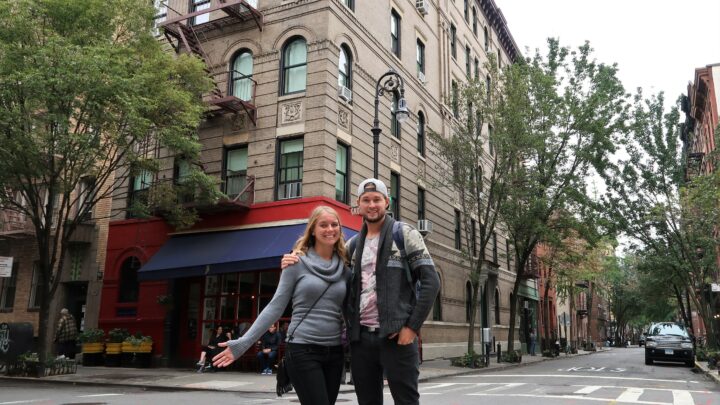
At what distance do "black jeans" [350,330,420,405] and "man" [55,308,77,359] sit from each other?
18391 millimetres

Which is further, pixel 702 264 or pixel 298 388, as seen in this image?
pixel 702 264

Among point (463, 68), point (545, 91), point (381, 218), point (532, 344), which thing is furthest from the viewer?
point (532, 344)

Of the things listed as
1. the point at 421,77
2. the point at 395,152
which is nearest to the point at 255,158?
the point at 395,152

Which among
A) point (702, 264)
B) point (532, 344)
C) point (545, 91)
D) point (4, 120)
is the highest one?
point (545, 91)

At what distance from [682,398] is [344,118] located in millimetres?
12776

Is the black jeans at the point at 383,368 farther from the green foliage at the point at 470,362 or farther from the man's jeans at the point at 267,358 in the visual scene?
the green foliage at the point at 470,362

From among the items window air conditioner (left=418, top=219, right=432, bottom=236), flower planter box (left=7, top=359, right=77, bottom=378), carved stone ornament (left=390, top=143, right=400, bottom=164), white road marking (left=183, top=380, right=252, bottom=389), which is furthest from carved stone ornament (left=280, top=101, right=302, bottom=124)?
flower planter box (left=7, top=359, right=77, bottom=378)

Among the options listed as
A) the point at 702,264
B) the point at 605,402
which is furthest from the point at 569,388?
the point at 702,264

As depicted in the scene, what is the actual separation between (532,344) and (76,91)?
2948cm

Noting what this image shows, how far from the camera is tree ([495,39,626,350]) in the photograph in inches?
922

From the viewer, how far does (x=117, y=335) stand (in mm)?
19750

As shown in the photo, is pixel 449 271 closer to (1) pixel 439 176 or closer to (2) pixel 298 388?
(1) pixel 439 176

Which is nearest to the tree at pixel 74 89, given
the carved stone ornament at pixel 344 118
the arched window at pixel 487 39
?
the carved stone ornament at pixel 344 118

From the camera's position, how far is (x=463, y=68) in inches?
1286
